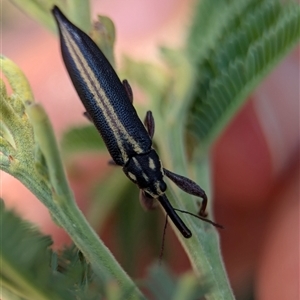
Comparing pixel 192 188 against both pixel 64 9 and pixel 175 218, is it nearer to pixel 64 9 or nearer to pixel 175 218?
pixel 175 218

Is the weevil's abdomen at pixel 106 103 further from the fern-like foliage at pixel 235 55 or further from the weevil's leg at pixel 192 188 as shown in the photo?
the weevil's leg at pixel 192 188

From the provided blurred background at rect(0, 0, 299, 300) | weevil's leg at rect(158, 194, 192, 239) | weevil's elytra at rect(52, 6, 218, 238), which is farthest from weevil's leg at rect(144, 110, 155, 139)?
blurred background at rect(0, 0, 299, 300)

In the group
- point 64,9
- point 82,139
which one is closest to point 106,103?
point 82,139

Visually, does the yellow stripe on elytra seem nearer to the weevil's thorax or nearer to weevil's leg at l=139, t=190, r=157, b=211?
the weevil's thorax

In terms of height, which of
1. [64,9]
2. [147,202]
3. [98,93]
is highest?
[64,9]

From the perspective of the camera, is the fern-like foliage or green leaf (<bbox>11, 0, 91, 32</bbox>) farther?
the fern-like foliage

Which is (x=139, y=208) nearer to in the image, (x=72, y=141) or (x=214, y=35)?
(x=72, y=141)
